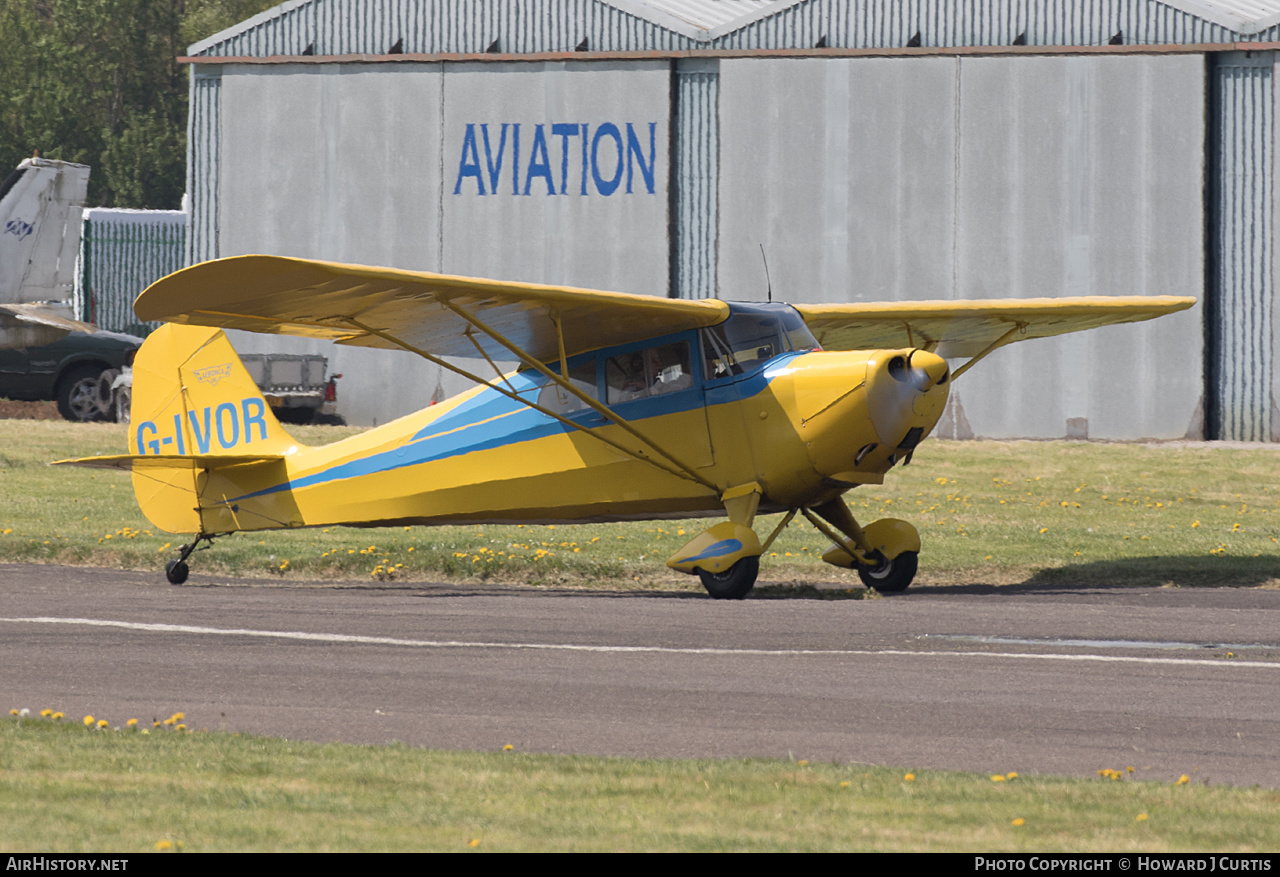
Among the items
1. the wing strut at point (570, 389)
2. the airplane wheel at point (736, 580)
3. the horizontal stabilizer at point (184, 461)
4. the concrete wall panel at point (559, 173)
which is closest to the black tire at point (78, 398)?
the concrete wall panel at point (559, 173)

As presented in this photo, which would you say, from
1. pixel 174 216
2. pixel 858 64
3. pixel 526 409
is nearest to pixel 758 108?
pixel 858 64

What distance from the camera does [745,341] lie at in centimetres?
1379

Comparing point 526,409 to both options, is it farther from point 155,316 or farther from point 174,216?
point 174,216

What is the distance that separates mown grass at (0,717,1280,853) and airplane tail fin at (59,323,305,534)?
29.1 feet

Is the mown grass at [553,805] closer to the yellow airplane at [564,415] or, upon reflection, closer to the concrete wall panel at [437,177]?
the yellow airplane at [564,415]

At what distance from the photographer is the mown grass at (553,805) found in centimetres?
525

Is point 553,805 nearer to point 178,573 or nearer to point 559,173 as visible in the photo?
point 178,573

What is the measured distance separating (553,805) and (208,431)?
35.6ft

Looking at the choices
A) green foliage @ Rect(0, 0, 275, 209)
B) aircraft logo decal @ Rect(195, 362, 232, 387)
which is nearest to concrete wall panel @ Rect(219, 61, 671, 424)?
aircraft logo decal @ Rect(195, 362, 232, 387)

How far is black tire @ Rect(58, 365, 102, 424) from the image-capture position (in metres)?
30.9

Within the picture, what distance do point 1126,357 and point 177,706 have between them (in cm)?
2386

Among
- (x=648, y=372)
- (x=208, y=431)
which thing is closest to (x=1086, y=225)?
(x=648, y=372)

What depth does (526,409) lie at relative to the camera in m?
14.5

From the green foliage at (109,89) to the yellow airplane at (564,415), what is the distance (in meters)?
59.1
